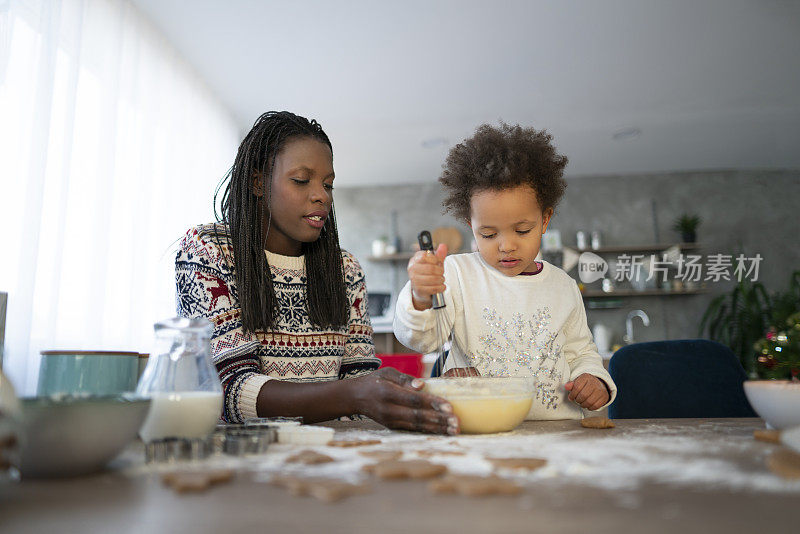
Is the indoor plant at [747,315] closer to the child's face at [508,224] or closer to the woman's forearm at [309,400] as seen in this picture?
the child's face at [508,224]

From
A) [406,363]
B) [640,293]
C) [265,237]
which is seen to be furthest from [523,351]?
[640,293]

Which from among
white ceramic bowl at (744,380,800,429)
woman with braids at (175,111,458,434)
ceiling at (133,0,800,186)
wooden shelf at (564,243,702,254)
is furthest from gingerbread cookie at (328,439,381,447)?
wooden shelf at (564,243,702,254)

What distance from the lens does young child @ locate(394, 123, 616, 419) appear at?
1.34 m

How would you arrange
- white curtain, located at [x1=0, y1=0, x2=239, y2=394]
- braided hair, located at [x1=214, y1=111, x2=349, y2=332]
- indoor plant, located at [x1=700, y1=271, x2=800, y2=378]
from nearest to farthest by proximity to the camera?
1. braided hair, located at [x1=214, y1=111, x2=349, y2=332]
2. white curtain, located at [x1=0, y1=0, x2=239, y2=394]
3. indoor plant, located at [x1=700, y1=271, x2=800, y2=378]

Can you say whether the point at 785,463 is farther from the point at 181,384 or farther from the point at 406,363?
the point at 406,363

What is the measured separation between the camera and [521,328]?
4.70 feet

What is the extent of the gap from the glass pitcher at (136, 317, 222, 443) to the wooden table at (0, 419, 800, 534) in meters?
0.11

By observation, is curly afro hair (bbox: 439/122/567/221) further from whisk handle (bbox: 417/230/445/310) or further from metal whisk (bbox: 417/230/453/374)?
whisk handle (bbox: 417/230/445/310)

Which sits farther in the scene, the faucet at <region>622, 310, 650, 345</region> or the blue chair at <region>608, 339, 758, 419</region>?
the faucet at <region>622, 310, 650, 345</region>

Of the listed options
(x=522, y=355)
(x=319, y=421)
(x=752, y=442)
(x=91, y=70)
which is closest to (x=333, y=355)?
(x=319, y=421)

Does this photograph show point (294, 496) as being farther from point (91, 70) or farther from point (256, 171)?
point (91, 70)

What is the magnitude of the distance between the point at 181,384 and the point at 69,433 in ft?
0.69

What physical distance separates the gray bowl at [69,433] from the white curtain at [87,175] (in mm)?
1349

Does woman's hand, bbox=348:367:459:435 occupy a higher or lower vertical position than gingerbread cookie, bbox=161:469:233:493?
higher
